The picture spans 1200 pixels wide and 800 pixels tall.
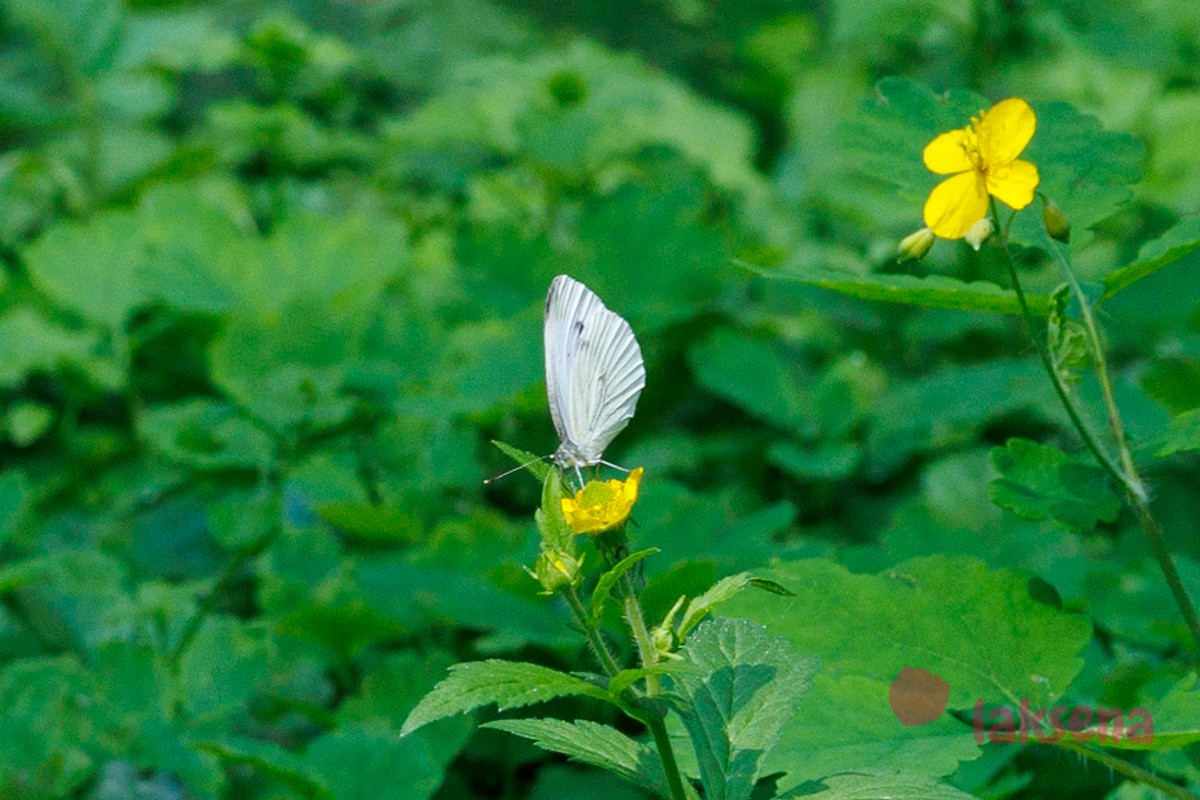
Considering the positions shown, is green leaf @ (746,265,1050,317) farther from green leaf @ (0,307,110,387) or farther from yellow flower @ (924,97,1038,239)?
green leaf @ (0,307,110,387)

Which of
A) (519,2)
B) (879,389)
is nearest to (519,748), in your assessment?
(879,389)

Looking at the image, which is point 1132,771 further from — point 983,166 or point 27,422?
point 27,422

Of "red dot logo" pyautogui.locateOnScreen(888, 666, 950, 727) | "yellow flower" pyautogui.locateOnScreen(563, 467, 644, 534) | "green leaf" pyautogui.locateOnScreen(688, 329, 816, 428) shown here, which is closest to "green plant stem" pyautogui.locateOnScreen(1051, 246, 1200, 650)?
"red dot logo" pyautogui.locateOnScreen(888, 666, 950, 727)

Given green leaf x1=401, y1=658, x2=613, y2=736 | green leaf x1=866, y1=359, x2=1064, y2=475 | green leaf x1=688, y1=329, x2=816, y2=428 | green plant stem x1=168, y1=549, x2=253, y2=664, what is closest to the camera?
green leaf x1=401, y1=658, x2=613, y2=736

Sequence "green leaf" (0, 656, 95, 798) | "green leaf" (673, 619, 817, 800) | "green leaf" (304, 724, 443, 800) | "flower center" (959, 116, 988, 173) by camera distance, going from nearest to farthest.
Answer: "green leaf" (673, 619, 817, 800), "flower center" (959, 116, 988, 173), "green leaf" (304, 724, 443, 800), "green leaf" (0, 656, 95, 798)

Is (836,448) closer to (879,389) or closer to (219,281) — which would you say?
(879,389)

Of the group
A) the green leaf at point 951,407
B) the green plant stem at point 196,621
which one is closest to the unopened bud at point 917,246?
the green leaf at point 951,407
